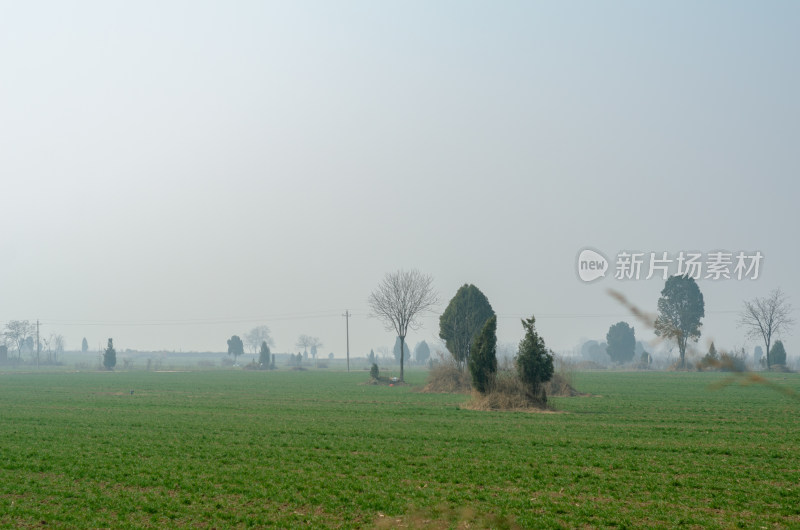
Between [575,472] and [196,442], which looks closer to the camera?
[575,472]

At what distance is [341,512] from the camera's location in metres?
12.3

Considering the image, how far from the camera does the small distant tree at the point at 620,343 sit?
485 feet

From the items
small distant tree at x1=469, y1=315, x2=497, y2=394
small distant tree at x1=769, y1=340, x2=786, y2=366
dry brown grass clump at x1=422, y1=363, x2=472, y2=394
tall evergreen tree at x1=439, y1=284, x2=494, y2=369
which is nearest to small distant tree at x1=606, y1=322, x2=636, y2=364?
small distant tree at x1=769, y1=340, x2=786, y2=366

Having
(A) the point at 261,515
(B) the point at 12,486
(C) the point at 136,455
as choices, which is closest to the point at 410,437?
(C) the point at 136,455

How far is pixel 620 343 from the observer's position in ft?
488

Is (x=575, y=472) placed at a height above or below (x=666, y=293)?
below

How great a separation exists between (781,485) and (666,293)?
320ft

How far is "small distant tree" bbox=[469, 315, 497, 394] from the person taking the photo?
33656mm

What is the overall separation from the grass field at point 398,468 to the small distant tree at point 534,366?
2.34 metres

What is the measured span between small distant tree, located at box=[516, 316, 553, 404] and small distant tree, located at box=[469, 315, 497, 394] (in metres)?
1.86

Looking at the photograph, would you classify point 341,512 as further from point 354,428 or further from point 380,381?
point 380,381

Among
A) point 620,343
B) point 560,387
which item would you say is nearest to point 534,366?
point 560,387

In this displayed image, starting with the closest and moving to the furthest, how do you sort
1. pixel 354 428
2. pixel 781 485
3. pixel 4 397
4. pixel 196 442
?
pixel 781 485 < pixel 196 442 < pixel 354 428 < pixel 4 397

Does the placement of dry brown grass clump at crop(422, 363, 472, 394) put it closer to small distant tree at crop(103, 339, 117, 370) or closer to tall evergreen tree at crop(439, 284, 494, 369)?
tall evergreen tree at crop(439, 284, 494, 369)
